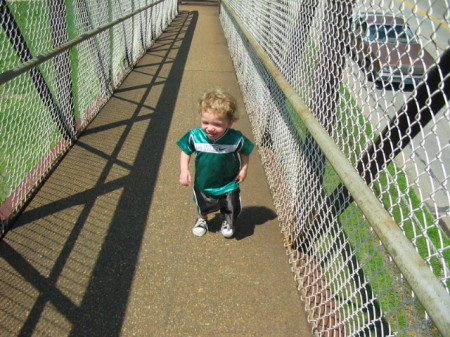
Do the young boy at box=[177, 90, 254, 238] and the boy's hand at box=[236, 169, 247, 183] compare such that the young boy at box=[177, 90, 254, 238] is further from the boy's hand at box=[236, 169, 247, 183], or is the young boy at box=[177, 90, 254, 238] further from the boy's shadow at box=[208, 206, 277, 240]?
the boy's shadow at box=[208, 206, 277, 240]

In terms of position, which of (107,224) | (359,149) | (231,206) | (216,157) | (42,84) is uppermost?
(359,149)

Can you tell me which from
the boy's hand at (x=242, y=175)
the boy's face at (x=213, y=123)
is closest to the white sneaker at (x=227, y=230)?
the boy's hand at (x=242, y=175)

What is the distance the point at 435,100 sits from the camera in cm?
119

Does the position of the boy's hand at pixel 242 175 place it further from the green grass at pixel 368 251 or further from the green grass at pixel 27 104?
the green grass at pixel 27 104

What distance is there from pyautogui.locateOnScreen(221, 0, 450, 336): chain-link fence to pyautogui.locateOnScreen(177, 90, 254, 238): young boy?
0.49 meters

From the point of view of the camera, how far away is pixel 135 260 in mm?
2457

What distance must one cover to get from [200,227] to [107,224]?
2.68 ft

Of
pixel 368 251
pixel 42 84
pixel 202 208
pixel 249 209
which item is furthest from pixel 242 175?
pixel 42 84

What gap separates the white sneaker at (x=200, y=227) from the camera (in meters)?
2.72

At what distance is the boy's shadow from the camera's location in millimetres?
2823

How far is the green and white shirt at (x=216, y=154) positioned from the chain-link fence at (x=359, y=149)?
0.50m

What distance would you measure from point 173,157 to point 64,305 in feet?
6.89

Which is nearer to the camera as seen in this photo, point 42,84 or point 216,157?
point 216,157

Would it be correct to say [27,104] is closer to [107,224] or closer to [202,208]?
[107,224]
